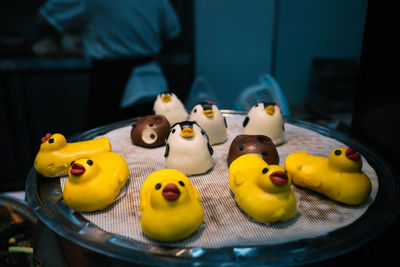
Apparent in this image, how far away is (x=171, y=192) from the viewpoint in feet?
2.45

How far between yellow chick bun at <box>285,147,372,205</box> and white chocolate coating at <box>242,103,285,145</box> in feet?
1.16

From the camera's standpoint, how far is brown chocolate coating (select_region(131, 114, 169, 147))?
4.27 feet

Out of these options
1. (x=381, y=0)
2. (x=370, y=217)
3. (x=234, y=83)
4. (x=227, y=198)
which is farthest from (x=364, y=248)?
(x=234, y=83)

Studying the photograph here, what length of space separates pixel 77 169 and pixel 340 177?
716 mm

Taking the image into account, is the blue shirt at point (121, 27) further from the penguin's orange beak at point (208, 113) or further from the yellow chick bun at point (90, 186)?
the yellow chick bun at point (90, 186)

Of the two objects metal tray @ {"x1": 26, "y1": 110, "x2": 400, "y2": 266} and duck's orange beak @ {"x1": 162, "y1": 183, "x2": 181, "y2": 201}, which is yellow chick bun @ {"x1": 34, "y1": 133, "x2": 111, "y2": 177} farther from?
duck's orange beak @ {"x1": 162, "y1": 183, "x2": 181, "y2": 201}

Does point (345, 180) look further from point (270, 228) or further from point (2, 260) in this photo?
point (2, 260)

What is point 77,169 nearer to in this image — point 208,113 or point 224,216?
point 224,216

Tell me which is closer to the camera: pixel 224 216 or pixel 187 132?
pixel 224 216

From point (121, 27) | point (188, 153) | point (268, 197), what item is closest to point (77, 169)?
point (188, 153)

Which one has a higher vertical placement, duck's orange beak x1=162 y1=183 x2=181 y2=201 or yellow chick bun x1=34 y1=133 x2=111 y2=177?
duck's orange beak x1=162 y1=183 x2=181 y2=201

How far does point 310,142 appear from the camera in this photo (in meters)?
1.33

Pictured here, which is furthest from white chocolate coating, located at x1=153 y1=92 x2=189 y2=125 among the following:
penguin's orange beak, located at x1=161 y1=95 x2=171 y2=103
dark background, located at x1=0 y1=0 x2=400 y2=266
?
dark background, located at x1=0 y1=0 x2=400 y2=266

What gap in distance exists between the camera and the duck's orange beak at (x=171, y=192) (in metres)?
0.74
